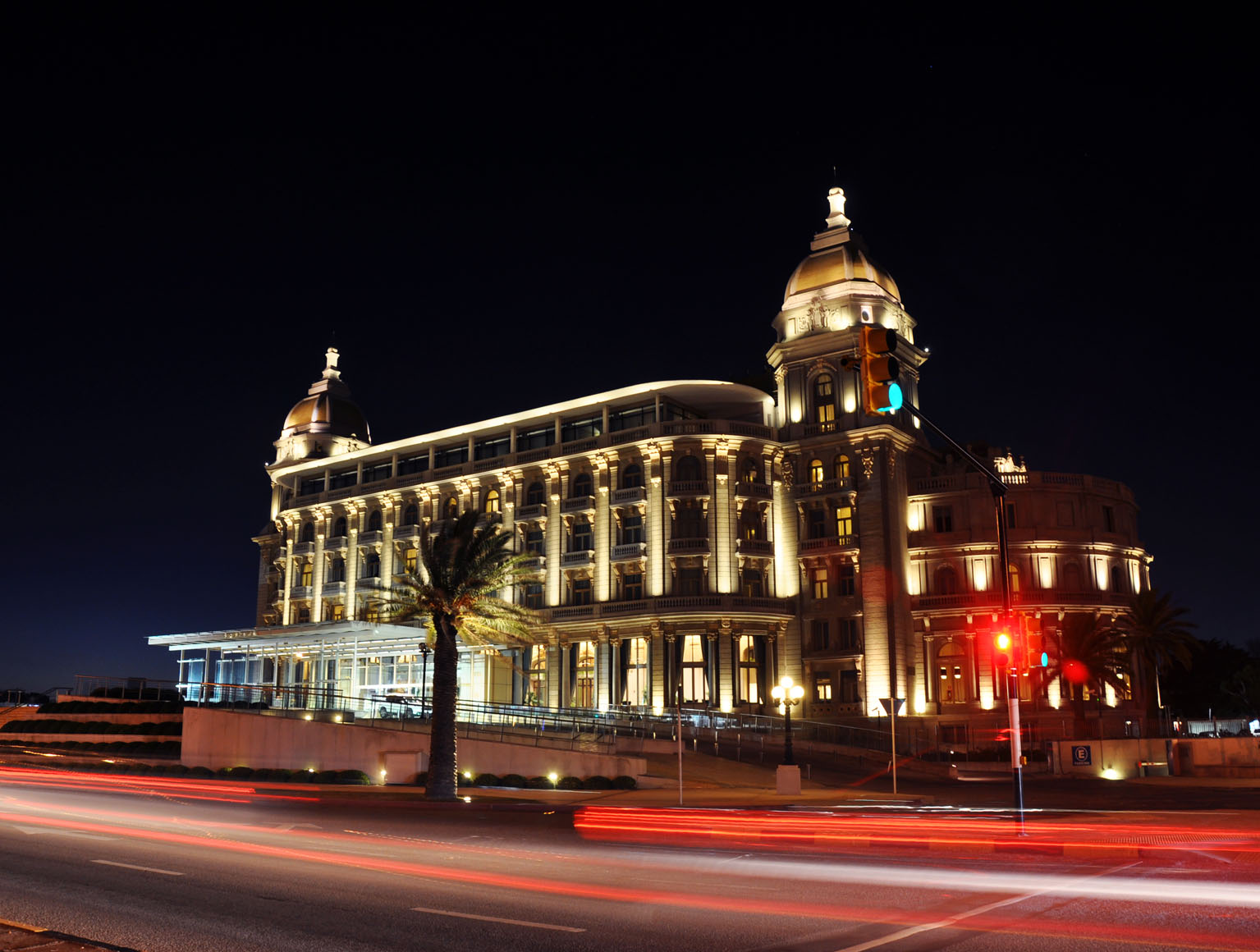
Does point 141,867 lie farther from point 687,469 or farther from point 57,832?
point 687,469

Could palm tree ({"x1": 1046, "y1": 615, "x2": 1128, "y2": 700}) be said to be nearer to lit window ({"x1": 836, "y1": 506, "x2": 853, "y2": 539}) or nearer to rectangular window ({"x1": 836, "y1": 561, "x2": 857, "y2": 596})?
rectangular window ({"x1": 836, "y1": 561, "x2": 857, "y2": 596})

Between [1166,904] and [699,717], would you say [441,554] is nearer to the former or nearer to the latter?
[699,717]

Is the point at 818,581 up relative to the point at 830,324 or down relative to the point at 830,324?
down

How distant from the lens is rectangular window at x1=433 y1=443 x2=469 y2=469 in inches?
2847

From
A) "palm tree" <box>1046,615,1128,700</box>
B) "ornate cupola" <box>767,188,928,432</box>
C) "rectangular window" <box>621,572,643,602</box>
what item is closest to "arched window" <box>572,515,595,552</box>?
"rectangular window" <box>621,572,643,602</box>

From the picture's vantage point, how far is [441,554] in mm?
34906

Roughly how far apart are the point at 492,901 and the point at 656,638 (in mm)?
46203

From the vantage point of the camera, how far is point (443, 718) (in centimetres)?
3350

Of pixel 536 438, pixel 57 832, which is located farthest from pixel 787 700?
pixel 536 438

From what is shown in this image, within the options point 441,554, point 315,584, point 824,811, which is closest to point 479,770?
point 441,554

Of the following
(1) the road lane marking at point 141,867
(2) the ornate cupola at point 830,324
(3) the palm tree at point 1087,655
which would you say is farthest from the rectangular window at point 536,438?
(1) the road lane marking at point 141,867

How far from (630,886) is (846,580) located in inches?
1811

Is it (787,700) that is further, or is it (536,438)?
(536,438)

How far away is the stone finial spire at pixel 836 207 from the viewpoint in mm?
63031
